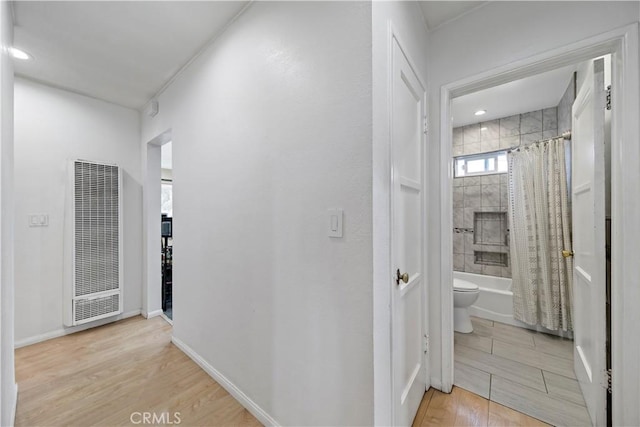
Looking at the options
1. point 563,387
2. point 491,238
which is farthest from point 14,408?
point 491,238

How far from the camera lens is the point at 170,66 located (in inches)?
87.0

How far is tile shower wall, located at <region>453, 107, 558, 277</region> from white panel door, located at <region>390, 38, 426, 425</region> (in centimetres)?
236

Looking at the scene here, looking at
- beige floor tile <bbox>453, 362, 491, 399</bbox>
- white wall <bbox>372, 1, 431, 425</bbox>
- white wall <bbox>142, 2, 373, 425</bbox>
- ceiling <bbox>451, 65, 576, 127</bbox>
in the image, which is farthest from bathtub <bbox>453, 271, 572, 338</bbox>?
white wall <bbox>142, 2, 373, 425</bbox>

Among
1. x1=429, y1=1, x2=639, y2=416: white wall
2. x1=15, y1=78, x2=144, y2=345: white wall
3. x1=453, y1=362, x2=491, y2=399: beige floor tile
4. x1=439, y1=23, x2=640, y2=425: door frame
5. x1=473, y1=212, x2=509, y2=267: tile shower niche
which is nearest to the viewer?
x1=439, y1=23, x2=640, y2=425: door frame


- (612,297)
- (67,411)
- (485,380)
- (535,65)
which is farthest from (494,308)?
(67,411)

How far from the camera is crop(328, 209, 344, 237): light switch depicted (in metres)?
1.10

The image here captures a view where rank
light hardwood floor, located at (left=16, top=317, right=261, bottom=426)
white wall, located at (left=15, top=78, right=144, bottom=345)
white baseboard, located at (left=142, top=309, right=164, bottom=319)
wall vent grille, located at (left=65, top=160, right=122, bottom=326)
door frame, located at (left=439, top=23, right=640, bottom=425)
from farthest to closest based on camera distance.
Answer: white baseboard, located at (left=142, top=309, right=164, bottom=319) → wall vent grille, located at (left=65, top=160, right=122, bottom=326) → white wall, located at (left=15, top=78, right=144, bottom=345) → light hardwood floor, located at (left=16, top=317, right=261, bottom=426) → door frame, located at (left=439, top=23, right=640, bottom=425)

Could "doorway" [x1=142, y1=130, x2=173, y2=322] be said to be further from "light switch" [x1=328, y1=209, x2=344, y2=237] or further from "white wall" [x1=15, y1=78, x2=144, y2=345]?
"light switch" [x1=328, y1=209, x2=344, y2=237]

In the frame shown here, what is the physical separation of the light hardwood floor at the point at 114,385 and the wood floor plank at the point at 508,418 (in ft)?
4.52

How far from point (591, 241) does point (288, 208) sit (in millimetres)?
1691

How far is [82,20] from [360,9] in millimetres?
1948

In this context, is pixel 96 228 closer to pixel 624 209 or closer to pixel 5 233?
pixel 5 233

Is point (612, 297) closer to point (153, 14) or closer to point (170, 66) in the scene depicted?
point (153, 14)

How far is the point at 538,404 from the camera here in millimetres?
1569
